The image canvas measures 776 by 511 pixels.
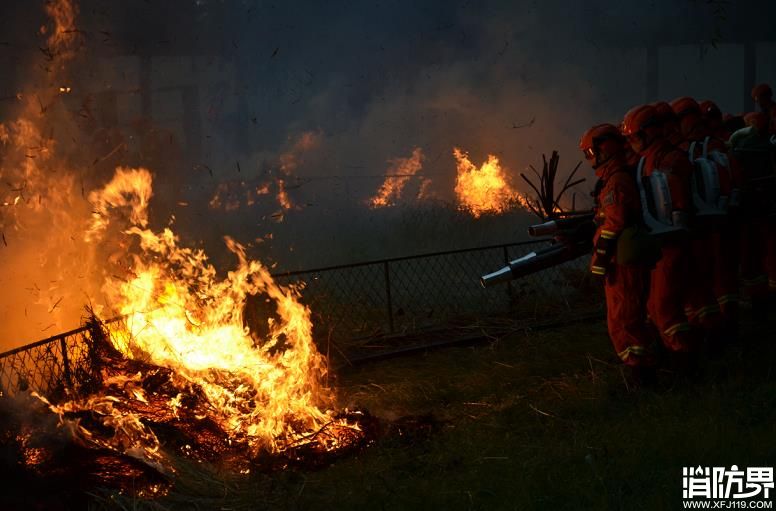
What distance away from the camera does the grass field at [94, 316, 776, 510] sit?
14.9ft

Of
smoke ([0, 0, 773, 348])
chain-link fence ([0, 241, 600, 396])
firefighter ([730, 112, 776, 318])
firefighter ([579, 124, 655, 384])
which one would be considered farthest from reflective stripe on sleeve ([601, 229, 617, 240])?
smoke ([0, 0, 773, 348])

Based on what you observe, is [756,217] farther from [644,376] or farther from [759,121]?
[644,376]

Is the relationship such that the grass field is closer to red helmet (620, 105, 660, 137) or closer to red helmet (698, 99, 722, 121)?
red helmet (620, 105, 660, 137)

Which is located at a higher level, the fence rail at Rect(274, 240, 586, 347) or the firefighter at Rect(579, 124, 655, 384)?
the firefighter at Rect(579, 124, 655, 384)

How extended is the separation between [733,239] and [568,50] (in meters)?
15.5

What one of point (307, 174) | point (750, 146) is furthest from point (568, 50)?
point (750, 146)

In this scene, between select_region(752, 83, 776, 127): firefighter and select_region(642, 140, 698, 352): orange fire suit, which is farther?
select_region(752, 83, 776, 127): firefighter

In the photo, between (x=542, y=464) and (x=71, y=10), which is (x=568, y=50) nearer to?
(x=71, y=10)

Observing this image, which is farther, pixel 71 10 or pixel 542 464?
pixel 71 10

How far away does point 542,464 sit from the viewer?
4.90m

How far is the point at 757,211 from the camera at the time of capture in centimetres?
771

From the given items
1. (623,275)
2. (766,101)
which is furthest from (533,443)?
(766,101)

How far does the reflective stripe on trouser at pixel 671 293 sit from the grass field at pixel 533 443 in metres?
0.40

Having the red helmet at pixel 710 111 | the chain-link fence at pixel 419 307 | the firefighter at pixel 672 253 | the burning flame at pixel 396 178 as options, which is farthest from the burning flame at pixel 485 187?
the firefighter at pixel 672 253
